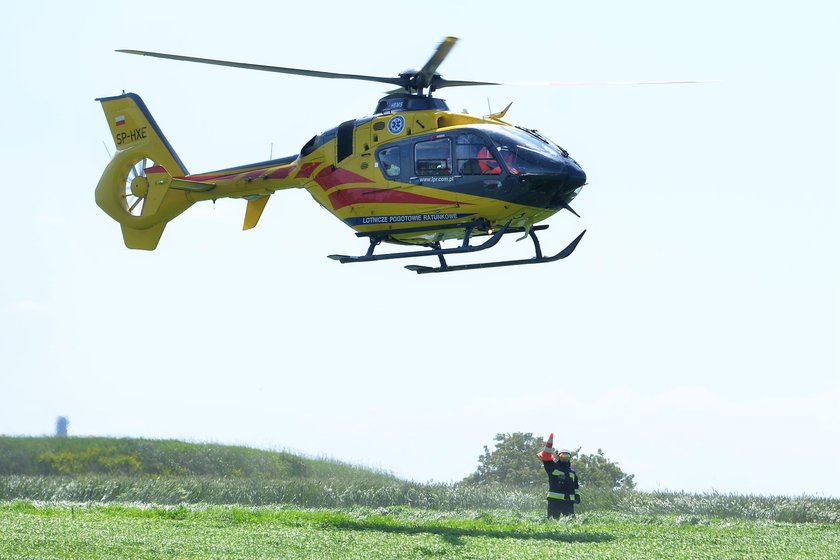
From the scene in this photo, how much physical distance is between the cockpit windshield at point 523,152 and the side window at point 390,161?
1915 millimetres

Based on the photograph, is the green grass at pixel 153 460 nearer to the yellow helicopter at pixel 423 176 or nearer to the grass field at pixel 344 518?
the grass field at pixel 344 518

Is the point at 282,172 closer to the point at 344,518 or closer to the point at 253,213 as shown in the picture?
the point at 253,213

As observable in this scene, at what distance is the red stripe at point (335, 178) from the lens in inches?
875

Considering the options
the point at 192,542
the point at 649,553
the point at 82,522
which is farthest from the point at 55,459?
the point at 649,553

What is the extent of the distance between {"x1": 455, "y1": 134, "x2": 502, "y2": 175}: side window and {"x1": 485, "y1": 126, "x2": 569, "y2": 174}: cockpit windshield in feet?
0.62

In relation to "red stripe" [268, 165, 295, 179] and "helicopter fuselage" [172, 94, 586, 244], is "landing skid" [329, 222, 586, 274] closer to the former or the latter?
"helicopter fuselage" [172, 94, 586, 244]

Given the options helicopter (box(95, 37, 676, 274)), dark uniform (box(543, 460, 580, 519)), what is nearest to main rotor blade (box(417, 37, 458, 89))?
helicopter (box(95, 37, 676, 274))

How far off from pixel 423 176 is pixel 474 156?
1090 mm

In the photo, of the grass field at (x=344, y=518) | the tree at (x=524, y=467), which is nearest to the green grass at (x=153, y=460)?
the grass field at (x=344, y=518)

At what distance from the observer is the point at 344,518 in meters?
20.7

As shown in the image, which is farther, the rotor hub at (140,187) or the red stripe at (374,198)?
the rotor hub at (140,187)

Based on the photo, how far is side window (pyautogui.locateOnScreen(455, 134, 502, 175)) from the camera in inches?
805

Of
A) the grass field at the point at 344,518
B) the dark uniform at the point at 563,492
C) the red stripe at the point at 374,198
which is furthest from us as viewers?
the red stripe at the point at 374,198

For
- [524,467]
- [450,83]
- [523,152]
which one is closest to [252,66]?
[450,83]
